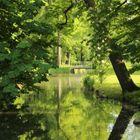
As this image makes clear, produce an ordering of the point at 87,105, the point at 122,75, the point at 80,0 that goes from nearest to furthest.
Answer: the point at 87,105
the point at 122,75
the point at 80,0

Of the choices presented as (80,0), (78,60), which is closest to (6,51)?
(80,0)

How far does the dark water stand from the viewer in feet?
55.8

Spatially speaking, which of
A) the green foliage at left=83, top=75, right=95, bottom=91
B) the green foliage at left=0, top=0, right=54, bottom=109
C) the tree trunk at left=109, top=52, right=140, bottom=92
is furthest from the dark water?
Answer: the green foliage at left=83, top=75, right=95, bottom=91

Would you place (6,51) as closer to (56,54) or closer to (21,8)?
(21,8)

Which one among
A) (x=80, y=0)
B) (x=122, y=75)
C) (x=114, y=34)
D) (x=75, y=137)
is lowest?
(x=75, y=137)

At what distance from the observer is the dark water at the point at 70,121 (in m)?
17.0

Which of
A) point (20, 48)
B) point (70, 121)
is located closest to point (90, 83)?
point (70, 121)

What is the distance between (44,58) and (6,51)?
5.11 feet

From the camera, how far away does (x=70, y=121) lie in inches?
818

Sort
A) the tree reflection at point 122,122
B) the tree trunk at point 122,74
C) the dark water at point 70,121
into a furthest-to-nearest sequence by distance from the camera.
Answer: the tree trunk at point 122,74 < the dark water at point 70,121 < the tree reflection at point 122,122

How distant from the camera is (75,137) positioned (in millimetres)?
16703

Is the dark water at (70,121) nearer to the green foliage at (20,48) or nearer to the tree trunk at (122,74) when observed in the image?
the green foliage at (20,48)

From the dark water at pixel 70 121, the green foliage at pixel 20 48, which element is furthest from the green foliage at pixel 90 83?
the green foliage at pixel 20 48

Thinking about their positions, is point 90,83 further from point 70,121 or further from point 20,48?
point 20,48
